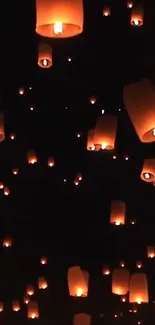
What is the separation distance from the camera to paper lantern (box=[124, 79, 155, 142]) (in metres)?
3.30

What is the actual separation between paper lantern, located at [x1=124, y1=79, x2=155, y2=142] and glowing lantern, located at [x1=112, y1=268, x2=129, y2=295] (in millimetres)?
4404

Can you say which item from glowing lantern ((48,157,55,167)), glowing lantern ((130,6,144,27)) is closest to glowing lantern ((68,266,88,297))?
glowing lantern ((130,6,144,27))

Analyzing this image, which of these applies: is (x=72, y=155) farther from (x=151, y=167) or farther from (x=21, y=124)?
(x=151, y=167)

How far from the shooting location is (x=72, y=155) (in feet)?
36.0

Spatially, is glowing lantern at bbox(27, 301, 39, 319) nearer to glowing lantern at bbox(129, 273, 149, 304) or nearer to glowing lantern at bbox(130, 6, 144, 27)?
glowing lantern at bbox(129, 273, 149, 304)

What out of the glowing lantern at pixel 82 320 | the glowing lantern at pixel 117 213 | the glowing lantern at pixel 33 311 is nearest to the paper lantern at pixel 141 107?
the glowing lantern at pixel 82 320

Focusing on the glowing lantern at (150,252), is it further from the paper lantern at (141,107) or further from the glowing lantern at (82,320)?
the paper lantern at (141,107)

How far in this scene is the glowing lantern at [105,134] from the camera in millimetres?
4996

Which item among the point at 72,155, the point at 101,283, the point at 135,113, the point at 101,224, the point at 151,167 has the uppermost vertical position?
the point at 72,155

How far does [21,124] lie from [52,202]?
1107 mm

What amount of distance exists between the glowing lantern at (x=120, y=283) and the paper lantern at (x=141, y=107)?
14.4 feet

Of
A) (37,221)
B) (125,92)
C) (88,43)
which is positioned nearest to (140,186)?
(37,221)

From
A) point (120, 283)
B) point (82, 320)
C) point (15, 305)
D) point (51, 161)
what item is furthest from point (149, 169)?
point (51, 161)

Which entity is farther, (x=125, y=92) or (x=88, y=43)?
(x=88, y=43)
